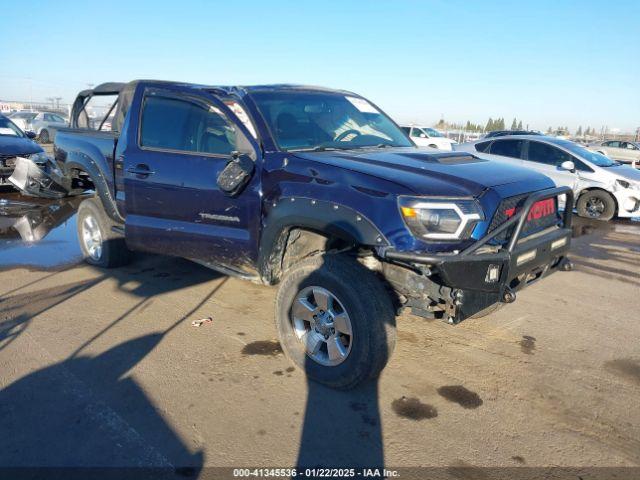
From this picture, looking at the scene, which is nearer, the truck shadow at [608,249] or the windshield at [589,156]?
the truck shadow at [608,249]

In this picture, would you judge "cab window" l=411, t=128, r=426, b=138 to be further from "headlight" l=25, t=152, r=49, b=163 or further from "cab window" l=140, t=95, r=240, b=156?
"cab window" l=140, t=95, r=240, b=156

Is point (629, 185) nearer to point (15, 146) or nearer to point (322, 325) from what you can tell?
point (322, 325)

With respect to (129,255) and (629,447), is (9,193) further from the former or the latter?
(629,447)

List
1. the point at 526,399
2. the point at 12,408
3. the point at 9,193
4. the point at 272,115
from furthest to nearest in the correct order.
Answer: the point at 9,193 → the point at 272,115 → the point at 526,399 → the point at 12,408

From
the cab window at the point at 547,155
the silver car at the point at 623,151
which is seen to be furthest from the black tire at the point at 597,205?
the silver car at the point at 623,151

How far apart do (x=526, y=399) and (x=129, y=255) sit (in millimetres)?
4235

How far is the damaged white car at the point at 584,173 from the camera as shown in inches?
364

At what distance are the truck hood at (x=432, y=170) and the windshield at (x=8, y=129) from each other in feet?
33.6

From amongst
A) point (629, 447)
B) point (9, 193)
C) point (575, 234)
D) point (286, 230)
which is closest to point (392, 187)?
point (286, 230)

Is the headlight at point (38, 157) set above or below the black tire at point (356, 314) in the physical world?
above

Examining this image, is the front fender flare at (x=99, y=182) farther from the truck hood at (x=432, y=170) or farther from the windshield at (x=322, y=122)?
the truck hood at (x=432, y=170)

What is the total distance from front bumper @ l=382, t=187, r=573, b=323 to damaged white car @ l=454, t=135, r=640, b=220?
259 inches

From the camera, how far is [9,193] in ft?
35.1

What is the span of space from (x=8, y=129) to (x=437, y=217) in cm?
1162
